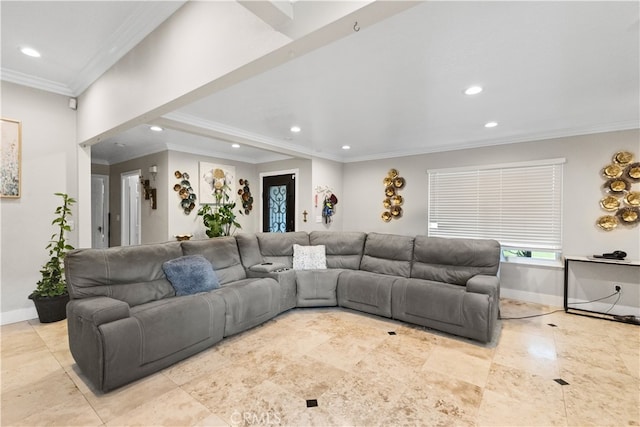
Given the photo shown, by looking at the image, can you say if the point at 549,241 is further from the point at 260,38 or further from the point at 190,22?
the point at 190,22

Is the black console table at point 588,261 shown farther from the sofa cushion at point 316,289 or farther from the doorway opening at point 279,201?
the doorway opening at point 279,201

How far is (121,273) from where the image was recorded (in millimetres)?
2621

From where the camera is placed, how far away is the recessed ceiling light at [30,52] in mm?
2485

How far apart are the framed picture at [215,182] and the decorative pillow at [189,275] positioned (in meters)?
2.72

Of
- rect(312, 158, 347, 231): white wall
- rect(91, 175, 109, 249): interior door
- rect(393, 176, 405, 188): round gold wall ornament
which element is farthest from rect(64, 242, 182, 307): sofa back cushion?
rect(91, 175, 109, 249): interior door

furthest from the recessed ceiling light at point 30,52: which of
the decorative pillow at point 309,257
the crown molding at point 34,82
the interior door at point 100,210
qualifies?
the interior door at point 100,210

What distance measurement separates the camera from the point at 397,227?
5512 millimetres

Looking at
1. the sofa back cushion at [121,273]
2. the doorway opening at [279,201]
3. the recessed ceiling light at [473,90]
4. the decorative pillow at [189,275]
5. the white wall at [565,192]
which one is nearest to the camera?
the sofa back cushion at [121,273]

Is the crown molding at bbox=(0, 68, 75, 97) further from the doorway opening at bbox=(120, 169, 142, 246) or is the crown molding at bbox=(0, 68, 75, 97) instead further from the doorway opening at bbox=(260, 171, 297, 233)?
the doorway opening at bbox=(260, 171, 297, 233)

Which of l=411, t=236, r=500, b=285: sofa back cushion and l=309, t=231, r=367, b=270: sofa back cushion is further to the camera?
l=309, t=231, r=367, b=270: sofa back cushion

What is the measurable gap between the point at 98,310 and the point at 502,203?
17.1 feet

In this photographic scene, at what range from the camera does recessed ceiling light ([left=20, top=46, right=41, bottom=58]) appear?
2.48m

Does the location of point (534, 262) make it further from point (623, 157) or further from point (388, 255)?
point (388, 255)

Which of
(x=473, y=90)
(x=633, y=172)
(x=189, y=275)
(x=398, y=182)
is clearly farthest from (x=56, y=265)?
(x=633, y=172)
